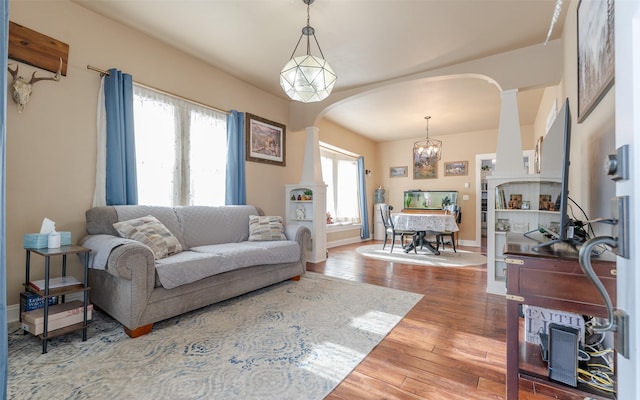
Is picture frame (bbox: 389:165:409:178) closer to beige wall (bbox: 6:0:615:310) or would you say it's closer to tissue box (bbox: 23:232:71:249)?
beige wall (bbox: 6:0:615:310)

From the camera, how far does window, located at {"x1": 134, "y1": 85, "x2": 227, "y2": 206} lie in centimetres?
305

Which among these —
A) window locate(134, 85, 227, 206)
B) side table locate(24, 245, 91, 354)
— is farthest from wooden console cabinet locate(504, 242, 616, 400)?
window locate(134, 85, 227, 206)

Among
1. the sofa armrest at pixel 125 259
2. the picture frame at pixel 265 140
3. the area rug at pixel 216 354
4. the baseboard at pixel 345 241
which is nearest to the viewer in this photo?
the area rug at pixel 216 354

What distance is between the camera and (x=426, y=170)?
7395 millimetres

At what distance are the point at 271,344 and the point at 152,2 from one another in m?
3.08

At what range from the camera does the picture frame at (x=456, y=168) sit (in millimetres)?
6926

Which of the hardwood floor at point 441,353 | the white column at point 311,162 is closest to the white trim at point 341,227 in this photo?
the white column at point 311,162

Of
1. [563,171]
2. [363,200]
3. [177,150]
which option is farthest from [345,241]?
[563,171]

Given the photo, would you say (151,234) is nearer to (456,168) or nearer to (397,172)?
(397,172)

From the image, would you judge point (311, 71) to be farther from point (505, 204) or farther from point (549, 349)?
point (505, 204)

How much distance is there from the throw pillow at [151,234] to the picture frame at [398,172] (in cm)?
634

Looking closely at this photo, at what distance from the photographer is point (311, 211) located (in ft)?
15.3

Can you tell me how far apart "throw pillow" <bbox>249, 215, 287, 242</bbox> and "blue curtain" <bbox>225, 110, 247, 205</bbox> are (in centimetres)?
44

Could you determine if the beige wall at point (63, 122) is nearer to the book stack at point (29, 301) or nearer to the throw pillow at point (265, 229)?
the book stack at point (29, 301)
